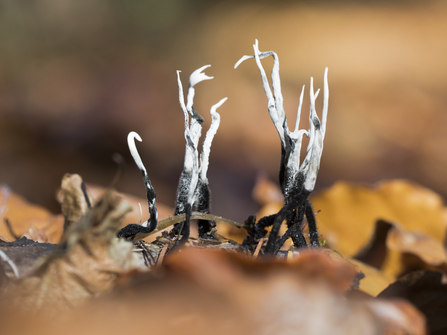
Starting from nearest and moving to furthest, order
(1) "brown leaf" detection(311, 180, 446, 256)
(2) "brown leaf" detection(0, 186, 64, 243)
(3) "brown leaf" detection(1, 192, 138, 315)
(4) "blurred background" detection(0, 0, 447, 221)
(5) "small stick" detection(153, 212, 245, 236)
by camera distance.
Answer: (3) "brown leaf" detection(1, 192, 138, 315)
(5) "small stick" detection(153, 212, 245, 236)
(2) "brown leaf" detection(0, 186, 64, 243)
(1) "brown leaf" detection(311, 180, 446, 256)
(4) "blurred background" detection(0, 0, 447, 221)

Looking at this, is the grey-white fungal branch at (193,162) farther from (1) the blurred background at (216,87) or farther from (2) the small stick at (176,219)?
(1) the blurred background at (216,87)

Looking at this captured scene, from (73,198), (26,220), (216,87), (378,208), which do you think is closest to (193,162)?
(73,198)

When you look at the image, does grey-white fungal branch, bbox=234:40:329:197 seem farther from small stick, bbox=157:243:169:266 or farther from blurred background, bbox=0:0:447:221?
blurred background, bbox=0:0:447:221

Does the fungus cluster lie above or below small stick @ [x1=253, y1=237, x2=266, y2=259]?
above

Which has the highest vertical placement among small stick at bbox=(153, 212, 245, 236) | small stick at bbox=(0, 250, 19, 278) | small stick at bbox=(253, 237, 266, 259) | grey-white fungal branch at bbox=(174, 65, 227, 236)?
grey-white fungal branch at bbox=(174, 65, 227, 236)

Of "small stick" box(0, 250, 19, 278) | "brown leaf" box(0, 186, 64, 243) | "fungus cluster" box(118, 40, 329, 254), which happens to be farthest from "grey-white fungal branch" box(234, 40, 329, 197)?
"brown leaf" box(0, 186, 64, 243)

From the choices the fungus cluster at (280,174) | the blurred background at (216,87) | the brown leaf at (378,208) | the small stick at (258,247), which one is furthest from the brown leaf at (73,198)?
the blurred background at (216,87)

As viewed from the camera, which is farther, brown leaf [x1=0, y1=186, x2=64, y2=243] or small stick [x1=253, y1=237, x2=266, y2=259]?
brown leaf [x1=0, y1=186, x2=64, y2=243]
